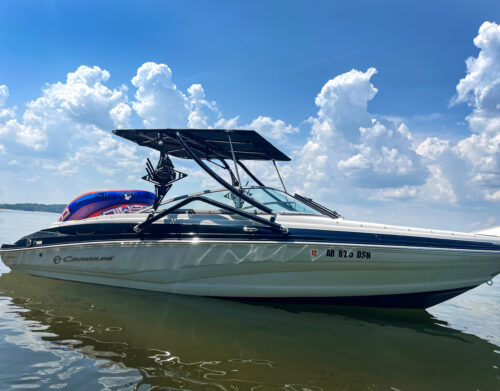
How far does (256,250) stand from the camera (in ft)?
16.6

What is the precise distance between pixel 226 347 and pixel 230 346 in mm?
55

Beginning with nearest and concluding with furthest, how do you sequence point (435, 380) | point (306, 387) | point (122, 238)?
point (306, 387), point (435, 380), point (122, 238)

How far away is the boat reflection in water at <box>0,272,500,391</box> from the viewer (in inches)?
118

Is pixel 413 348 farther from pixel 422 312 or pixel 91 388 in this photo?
pixel 91 388

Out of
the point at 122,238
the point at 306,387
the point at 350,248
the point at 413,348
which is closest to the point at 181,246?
the point at 122,238

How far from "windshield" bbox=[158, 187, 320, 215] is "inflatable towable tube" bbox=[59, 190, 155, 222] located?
174 cm

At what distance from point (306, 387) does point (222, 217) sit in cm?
310

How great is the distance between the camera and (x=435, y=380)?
3.20m

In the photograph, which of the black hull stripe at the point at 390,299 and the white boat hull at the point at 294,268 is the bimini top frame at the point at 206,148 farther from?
the black hull stripe at the point at 390,299

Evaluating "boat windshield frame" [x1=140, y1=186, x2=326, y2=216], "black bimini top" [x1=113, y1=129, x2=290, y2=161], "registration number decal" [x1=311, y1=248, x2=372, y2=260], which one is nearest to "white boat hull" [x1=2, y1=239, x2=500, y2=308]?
"registration number decal" [x1=311, y1=248, x2=372, y2=260]

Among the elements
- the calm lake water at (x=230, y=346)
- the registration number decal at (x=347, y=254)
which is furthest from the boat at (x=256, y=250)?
the calm lake water at (x=230, y=346)

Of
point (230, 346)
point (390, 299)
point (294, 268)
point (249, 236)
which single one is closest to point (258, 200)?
point (249, 236)

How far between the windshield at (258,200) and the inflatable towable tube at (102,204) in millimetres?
1740

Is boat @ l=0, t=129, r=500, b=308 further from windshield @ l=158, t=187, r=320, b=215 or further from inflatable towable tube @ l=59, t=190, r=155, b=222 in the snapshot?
inflatable towable tube @ l=59, t=190, r=155, b=222
